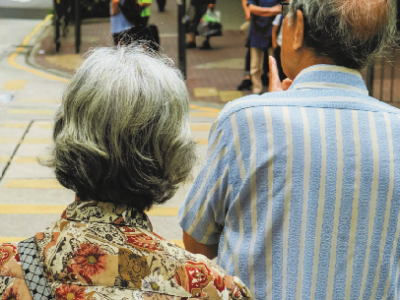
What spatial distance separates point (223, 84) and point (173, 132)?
839 cm

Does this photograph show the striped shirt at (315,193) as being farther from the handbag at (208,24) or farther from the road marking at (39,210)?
the handbag at (208,24)

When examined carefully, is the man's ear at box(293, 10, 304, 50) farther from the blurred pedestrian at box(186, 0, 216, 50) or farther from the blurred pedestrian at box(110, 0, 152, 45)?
the blurred pedestrian at box(186, 0, 216, 50)

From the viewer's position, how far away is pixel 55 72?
10.6 m

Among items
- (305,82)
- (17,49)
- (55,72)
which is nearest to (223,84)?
(55,72)

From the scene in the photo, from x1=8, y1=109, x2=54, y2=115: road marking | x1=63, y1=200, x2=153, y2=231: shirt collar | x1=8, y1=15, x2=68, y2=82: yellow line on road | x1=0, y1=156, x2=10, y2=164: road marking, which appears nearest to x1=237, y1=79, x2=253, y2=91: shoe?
x1=8, y1=15, x2=68, y2=82: yellow line on road

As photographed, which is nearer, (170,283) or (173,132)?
(170,283)

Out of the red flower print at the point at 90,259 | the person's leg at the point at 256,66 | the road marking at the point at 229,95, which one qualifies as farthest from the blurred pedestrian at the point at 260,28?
the red flower print at the point at 90,259

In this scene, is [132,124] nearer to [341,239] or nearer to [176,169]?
[176,169]

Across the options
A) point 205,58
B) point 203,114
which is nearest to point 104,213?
point 203,114

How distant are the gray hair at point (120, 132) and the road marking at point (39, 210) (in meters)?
3.45

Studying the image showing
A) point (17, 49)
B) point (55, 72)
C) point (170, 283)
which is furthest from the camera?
point (17, 49)

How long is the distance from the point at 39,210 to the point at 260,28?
4.14m

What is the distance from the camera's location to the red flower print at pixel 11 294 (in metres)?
1.37

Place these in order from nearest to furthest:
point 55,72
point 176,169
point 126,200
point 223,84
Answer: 1. point 126,200
2. point 176,169
3. point 223,84
4. point 55,72
